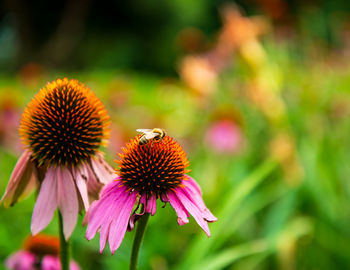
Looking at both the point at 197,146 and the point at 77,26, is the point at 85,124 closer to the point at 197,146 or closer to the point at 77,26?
the point at 197,146

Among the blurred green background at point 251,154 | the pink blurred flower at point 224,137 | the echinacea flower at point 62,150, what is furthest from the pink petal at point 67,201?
the pink blurred flower at point 224,137

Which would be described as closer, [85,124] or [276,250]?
[85,124]

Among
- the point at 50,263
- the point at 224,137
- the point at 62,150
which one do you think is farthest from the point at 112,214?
the point at 224,137

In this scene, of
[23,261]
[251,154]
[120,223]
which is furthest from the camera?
[251,154]

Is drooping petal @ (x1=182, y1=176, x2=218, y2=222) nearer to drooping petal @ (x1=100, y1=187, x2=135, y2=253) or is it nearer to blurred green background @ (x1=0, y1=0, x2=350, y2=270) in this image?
drooping petal @ (x1=100, y1=187, x2=135, y2=253)

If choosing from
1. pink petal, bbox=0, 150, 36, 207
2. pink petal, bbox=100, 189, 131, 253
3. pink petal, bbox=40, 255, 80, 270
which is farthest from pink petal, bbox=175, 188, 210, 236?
pink petal, bbox=40, 255, 80, 270

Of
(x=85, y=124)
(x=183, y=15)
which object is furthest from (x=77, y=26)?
(x=85, y=124)

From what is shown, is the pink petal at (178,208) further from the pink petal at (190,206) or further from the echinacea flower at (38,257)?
the echinacea flower at (38,257)

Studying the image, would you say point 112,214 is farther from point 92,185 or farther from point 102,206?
point 92,185
